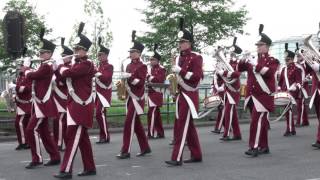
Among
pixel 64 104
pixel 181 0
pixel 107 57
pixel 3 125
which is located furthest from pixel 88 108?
pixel 181 0

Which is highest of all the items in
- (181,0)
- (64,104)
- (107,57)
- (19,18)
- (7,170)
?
(181,0)

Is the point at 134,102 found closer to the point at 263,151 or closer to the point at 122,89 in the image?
the point at 122,89

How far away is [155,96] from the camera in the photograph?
523 inches

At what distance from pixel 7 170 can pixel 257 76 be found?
14.3 feet

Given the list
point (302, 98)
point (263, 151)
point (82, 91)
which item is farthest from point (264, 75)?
point (302, 98)

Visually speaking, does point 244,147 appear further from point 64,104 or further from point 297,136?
point 64,104

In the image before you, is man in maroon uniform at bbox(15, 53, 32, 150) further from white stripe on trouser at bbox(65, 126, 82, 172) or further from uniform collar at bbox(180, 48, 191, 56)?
uniform collar at bbox(180, 48, 191, 56)

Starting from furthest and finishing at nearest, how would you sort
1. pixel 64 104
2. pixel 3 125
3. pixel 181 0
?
pixel 181 0, pixel 3 125, pixel 64 104

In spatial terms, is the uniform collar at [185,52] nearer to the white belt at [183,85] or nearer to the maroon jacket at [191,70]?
the maroon jacket at [191,70]

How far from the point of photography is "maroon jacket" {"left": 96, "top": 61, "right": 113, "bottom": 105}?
11.9 meters

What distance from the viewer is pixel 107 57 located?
40.2 feet

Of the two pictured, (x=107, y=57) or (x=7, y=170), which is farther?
(x=107, y=57)

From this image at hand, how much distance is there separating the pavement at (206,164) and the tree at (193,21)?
1741 centimetres

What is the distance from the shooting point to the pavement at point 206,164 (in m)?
8.23
